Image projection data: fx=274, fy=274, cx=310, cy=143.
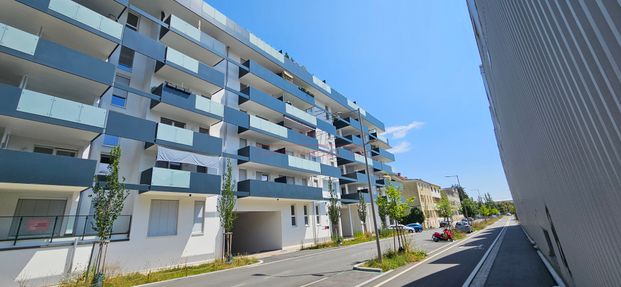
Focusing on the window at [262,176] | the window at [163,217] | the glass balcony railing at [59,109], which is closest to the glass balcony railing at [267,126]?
the window at [262,176]

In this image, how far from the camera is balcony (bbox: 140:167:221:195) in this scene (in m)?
16.2

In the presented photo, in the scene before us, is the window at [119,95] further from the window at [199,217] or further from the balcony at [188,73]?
the window at [199,217]

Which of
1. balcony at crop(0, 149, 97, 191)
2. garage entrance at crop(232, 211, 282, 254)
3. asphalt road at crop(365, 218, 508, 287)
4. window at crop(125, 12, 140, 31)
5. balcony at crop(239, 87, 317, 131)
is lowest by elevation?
asphalt road at crop(365, 218, 508, 287)

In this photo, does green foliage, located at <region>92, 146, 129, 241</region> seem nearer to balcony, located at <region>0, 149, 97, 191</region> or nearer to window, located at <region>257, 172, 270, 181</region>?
balcony, located at <region>0, 149, 97, 191</region>

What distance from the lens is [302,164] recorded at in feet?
90.5

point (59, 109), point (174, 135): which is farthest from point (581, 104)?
point (174, 135)

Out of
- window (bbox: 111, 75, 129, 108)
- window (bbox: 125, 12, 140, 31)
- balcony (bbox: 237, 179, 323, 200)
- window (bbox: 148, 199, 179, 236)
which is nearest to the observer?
window (bbox: 148, 199, 179, 236)

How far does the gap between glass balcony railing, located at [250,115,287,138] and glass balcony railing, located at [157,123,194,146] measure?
6.03 meters

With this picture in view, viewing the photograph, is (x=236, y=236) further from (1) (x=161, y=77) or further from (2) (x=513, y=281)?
(2) (x=513, y=281)

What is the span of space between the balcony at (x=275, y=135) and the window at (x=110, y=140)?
916cm

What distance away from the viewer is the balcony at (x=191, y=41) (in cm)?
2022

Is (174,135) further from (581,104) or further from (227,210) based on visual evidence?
(581,104)

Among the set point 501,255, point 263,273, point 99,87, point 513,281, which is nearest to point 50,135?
point 99,87

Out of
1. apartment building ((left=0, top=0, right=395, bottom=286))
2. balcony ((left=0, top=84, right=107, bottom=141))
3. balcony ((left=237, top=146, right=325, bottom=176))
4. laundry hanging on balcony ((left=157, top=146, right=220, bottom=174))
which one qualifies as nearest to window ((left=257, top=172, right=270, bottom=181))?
apartment building ((left=0, top=0, right=395, bottom=286))
